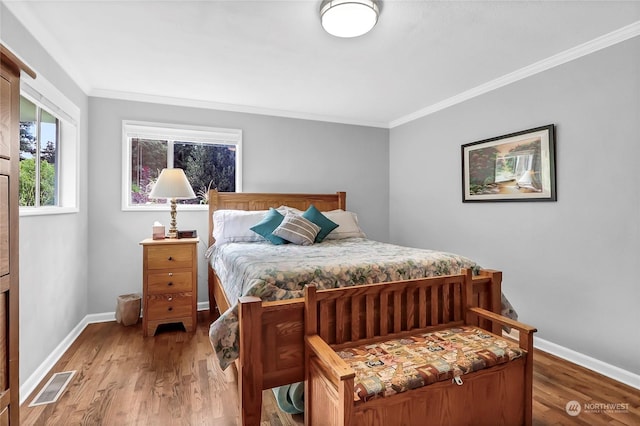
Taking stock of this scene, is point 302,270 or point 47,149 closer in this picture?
point 302,270

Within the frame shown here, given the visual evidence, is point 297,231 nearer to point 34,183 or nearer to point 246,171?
point 246,171

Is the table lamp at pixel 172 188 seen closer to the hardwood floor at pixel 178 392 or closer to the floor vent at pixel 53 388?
the hardwood floor at pixel 178 392

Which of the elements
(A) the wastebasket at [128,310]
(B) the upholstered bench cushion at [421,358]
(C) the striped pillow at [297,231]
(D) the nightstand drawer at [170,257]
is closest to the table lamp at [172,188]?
(D) the nightstand drawer at [170,257]

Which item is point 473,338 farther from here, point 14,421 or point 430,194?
point 430,194

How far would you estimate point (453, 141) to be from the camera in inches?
141

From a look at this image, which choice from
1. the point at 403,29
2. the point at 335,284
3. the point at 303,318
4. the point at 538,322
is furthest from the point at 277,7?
the point at 538,322

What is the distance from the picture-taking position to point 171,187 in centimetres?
312

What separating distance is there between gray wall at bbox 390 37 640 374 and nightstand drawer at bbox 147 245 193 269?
2804 millimetres

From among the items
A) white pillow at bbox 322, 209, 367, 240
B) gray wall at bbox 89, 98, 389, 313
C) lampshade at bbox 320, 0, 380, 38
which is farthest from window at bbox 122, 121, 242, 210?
lampshade at bbox 320, 0, 380, 38

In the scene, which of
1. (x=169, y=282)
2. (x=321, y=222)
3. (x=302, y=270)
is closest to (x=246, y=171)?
(x=321, y=222)

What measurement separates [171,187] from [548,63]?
A: 3.45m

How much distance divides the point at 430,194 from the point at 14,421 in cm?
380

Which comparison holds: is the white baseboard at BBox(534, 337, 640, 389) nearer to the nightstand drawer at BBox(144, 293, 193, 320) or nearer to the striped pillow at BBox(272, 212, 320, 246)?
the striped pillow at BBox(272, 212, 320, 246)

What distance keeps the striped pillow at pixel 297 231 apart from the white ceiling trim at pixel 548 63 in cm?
205
